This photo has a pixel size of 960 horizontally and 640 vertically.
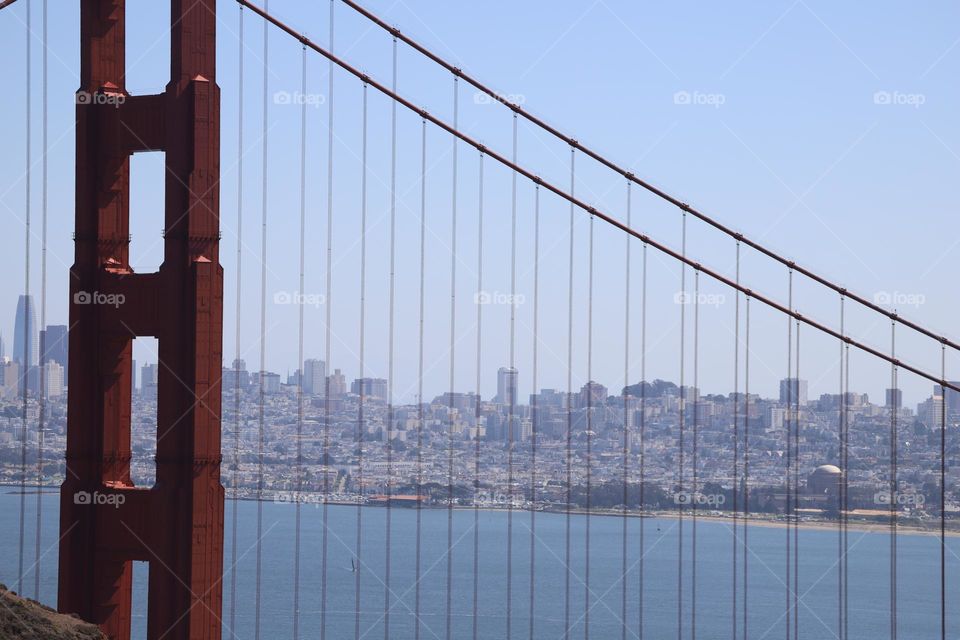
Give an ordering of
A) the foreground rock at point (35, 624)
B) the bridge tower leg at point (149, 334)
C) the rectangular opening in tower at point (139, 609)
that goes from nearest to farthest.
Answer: the foreground rock at point (35, 624) → the bridge tower leg at point (149, 334) → the rectangular opening in tower at point (139, 609)

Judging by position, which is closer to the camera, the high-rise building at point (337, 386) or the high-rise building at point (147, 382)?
the high-rise building at point (147, 382)

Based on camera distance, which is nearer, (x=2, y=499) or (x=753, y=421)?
(x=753, y=421)

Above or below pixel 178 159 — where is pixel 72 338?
below

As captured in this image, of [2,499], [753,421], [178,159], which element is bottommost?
[2,499]

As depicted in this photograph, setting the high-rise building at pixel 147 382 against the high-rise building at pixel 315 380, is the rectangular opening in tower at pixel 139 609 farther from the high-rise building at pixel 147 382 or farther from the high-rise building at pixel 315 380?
the high-rise building at pixel 315 380

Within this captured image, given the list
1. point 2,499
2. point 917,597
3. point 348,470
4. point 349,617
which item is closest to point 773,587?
point 917,597

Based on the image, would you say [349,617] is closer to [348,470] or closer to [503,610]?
[503,610]

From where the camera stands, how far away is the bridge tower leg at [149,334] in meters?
14.5

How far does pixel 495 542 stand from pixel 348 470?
2295cm

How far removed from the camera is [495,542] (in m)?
91.6

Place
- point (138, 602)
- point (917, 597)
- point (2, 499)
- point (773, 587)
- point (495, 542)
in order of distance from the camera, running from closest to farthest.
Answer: point (138, 602) → point (917, 597) → point (773, 587) → point (495, 542) → point (2, 499)

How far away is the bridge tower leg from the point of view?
47.5 ft

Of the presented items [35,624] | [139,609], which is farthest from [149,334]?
Answer: [139,609]

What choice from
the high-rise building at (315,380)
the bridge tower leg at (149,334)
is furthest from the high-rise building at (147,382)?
the bridge tower leg at (149,334)
